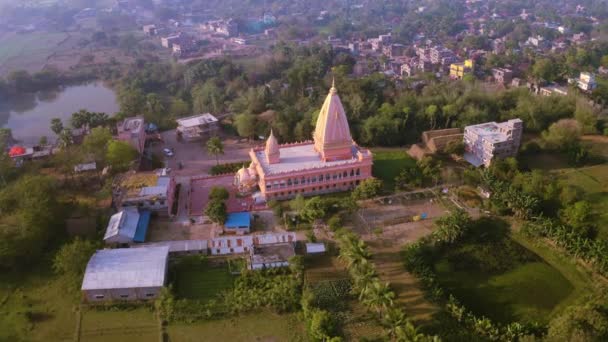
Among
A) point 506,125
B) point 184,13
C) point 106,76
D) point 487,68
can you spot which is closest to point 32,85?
point 106,76

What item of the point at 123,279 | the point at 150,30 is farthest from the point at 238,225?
the point at 150,30

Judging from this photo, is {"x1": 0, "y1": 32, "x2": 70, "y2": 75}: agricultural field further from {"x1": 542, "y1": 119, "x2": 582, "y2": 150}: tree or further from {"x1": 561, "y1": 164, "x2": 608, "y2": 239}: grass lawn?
{"x1": 561, "y1": 164, "x2": 608, "y2": 239}: grass lawn

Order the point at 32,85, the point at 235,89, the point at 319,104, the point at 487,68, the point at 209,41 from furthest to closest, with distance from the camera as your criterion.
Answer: the point at 209,41 < the point at 487,68 < the point at 32,85 < the point at 235,89 < the point at 319,104

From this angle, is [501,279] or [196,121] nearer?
[501,279]

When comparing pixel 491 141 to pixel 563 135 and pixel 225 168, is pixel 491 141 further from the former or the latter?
pixel 225 168

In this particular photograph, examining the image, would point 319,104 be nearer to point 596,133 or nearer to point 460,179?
point 460,179

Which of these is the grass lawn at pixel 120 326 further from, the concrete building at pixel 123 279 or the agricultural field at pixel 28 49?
the agricultural field at pixel 28 49

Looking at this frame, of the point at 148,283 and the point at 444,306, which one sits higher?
the point at 148,283
